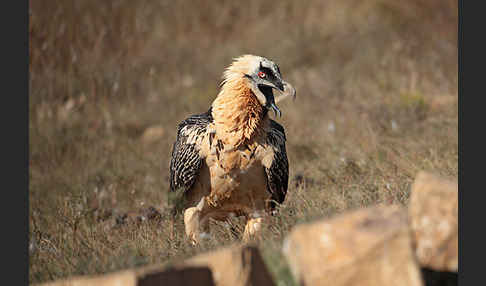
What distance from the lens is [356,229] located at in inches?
109

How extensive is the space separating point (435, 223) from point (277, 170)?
2.71m

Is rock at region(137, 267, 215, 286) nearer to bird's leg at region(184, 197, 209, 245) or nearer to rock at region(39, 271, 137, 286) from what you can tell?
rock at region(39, 271, 137, 286)

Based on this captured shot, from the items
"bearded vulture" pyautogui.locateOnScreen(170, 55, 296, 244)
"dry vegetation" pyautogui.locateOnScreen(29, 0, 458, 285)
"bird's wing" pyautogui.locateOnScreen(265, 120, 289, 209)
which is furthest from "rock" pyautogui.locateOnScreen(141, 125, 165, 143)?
"bird's wing" pyautogui.locateOnScreen(265, 120, 289, 209)

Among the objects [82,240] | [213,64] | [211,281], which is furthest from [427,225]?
[213,64]

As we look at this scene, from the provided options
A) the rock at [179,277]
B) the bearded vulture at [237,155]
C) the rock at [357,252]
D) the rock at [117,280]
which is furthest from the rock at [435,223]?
the bearded vulture at [237,155]

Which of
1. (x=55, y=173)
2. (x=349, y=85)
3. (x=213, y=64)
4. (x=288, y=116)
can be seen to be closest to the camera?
(x=55, y=173)

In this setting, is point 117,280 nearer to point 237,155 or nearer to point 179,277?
point 179,277

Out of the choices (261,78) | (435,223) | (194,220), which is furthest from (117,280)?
(261,78)

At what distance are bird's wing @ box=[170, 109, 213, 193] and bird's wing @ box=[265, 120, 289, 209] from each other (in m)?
0.63

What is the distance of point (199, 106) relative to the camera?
1227 centimetres

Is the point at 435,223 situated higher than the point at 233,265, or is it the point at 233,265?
the point at 435,223

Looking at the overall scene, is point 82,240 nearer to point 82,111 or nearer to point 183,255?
point 183,255

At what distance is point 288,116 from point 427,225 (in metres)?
7.63

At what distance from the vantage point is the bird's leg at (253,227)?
4871mm
